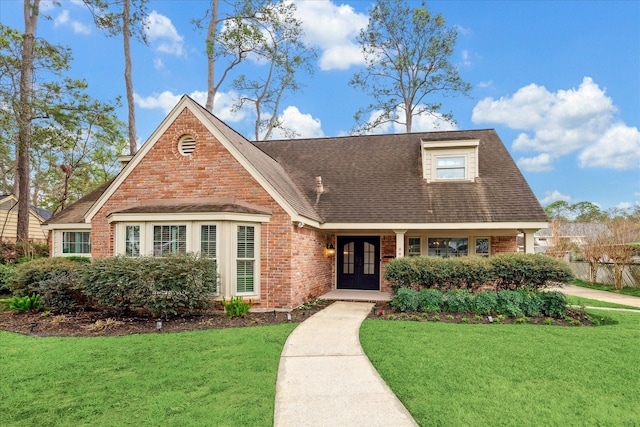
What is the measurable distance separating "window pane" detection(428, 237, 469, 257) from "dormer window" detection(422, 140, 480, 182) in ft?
6.91

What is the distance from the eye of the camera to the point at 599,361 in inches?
206

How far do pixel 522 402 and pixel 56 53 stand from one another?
75.2 feet

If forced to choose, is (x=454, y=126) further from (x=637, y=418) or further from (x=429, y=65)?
(x=637, y=418)

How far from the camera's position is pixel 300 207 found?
10078 mm

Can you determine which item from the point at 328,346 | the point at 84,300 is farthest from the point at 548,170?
the point at 84,300

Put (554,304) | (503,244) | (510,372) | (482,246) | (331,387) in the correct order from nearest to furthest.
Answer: (331,387) → (510,372) → (554,304) → (503,244) → (482,246)

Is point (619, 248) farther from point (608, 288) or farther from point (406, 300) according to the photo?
point (406, 300)

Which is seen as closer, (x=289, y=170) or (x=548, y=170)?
(x=289, y=170)

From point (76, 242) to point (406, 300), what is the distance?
12525 millimetres

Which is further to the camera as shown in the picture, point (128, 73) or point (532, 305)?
point (128, 73)

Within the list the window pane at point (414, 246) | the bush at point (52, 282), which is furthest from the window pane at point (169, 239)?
the window pane at point (414, 246)

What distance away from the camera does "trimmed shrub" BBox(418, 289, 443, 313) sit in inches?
344

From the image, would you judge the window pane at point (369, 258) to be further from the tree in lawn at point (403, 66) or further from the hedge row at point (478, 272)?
the tree in lawn at point (403, 66)

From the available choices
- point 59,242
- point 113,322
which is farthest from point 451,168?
point 59,242
